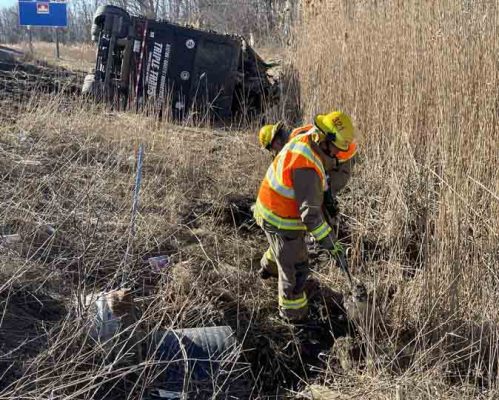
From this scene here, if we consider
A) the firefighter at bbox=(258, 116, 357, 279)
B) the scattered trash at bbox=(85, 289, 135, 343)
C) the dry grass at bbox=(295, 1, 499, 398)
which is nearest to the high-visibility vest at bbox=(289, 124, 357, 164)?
the firefighter at bbox=(258, 116, 357, 279)

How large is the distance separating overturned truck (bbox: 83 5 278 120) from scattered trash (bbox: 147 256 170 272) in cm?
446

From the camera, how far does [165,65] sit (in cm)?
830

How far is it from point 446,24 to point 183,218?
2462mm

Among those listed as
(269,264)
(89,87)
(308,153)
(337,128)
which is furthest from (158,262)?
(89,87)

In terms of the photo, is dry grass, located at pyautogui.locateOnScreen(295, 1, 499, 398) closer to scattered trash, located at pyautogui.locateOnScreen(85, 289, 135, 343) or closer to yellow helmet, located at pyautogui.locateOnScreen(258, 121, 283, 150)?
yellow helmet, located at pyautogui.locateOnScreen(258, 121, 283, 150)

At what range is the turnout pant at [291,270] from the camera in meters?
3.59

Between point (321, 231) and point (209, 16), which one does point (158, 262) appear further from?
point (209, 16)

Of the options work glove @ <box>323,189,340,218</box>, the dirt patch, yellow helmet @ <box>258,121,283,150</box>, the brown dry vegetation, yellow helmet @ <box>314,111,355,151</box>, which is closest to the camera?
the dirt patch

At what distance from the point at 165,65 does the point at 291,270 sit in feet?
17.8

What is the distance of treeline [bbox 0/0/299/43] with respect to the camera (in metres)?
7.81

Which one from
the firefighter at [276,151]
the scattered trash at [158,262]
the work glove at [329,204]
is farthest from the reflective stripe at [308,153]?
the scattered trash at [158,262]

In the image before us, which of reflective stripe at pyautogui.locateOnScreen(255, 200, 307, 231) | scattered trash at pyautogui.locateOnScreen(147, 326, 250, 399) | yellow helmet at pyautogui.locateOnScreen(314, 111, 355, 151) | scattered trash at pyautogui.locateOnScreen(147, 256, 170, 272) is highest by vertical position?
yellow helmet at pyautogui.locateOnScreen(314, 111, 355, 151)

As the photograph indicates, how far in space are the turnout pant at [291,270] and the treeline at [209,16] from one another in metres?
4.23

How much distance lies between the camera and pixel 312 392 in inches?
111
